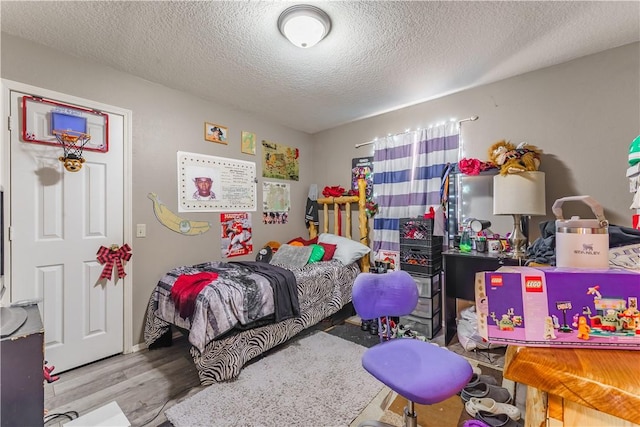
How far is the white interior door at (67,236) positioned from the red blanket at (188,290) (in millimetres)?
665

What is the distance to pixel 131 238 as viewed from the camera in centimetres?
250

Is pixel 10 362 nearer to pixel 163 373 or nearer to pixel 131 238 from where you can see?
pixel 163 373

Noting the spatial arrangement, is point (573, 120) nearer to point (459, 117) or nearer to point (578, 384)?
point (459, 117)

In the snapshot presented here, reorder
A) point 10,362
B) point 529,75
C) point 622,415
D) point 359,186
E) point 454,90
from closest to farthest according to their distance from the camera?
point 622,415
point 10,362
point 529,75
point 454,90
point 359,186

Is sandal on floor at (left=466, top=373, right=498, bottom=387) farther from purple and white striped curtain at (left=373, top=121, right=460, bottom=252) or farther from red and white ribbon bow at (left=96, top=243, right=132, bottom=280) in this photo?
red and white ribbon bow at (left=96, top=243, right=132, bottom=280)

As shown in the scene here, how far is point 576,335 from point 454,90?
290 cm

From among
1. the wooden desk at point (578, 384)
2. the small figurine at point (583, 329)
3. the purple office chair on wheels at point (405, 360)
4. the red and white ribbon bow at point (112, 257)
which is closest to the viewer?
the wooden desk at point (578, 384)

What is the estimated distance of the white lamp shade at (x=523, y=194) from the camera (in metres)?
2.12

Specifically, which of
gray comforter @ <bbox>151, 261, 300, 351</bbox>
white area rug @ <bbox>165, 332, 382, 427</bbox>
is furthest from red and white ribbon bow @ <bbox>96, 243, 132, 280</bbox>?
white area rug @ <bbox>165, 332, 382, 427</bbox>

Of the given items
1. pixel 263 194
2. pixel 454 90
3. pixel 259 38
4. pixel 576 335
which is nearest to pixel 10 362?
pixel 576 335

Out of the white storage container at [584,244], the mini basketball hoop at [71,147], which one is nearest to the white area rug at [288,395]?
the white storage container at [584,244]

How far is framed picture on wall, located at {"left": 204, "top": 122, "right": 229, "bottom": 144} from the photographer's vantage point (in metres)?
3.02

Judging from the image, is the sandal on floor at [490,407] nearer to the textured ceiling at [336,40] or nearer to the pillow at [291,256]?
the pillow at [291,256]

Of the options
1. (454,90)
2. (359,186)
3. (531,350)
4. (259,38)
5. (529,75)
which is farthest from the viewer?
(359,186)
